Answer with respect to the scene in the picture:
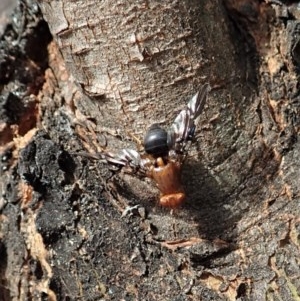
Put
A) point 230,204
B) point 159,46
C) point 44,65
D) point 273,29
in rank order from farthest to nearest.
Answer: point 44,65 → point 273,29 → point 230,204 → point 159,46

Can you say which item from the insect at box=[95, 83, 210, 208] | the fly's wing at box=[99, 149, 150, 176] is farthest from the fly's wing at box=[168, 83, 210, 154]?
the fly's wing at box=[99, 149, 150, 176]

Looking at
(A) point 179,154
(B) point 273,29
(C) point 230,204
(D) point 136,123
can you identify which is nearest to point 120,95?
(D) point 136,123

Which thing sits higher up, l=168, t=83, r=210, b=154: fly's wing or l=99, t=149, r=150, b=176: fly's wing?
l=168, t=83, r=210, b=154: fly's wing

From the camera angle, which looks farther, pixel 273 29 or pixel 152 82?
pixel 273 29

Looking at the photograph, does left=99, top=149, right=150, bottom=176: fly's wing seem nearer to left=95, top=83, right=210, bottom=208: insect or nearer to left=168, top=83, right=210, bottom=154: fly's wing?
left=95, top=83, right=210, bottom=208: insect

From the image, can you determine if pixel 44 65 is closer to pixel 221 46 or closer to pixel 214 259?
pixel 221 46

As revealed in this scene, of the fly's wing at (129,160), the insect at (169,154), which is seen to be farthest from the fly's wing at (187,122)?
the fly's wing at (129,160)

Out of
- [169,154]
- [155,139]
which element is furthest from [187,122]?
→ [169,154]
